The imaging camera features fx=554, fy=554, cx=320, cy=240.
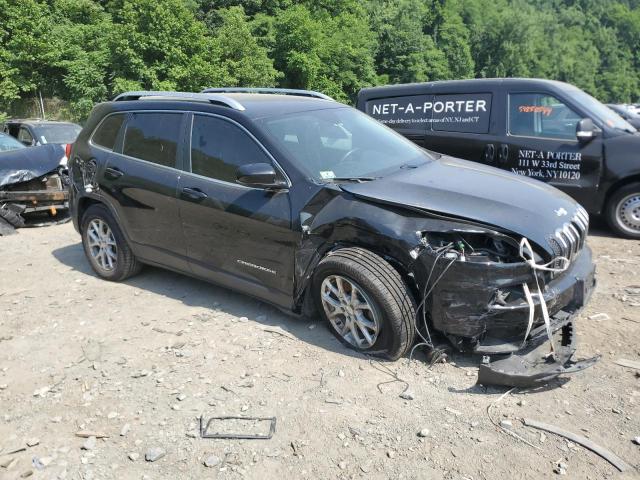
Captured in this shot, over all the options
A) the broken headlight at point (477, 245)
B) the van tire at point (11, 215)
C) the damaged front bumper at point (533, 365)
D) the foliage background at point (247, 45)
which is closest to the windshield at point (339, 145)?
the broken headlight at point (477, 245)

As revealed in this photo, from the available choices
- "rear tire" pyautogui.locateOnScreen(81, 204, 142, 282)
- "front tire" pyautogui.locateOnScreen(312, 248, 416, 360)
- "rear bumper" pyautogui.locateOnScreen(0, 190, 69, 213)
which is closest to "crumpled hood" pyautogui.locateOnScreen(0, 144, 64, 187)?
"rear bumper" pyautogui.locateOnScreen(0, 190, 69, 213)

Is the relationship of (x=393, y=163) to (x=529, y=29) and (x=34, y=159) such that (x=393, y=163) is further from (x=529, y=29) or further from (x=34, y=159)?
(x=529, y=29)

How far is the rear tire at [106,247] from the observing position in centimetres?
531

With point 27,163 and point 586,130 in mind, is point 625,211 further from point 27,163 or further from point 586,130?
point 27,163

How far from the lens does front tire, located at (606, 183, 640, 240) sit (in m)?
6.44

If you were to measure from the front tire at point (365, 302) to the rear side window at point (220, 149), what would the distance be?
1000mm

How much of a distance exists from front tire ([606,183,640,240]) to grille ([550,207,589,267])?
287cm

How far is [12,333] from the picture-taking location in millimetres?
4484

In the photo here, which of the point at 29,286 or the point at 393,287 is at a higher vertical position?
the point at 393,287

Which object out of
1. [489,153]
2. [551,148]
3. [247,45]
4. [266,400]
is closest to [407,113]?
[489,153]

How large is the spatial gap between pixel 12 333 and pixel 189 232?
5.36ft

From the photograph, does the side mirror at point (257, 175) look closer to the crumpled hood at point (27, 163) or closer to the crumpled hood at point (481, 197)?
the crumpled hood at point (481, 197)

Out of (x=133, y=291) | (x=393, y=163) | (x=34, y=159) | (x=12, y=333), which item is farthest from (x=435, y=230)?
(x=34, y=159)

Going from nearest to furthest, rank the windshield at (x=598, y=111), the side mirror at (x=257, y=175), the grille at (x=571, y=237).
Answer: the grille at (x=571, y=237) → the side mirror at (x=257, y=175) → the windshield at (x=598, y=111)
